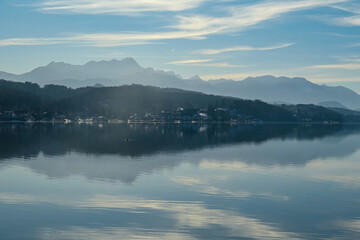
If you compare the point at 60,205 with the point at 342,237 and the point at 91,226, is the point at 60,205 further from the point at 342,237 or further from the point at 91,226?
the point at 342,237

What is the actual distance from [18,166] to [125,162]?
13.7 meters

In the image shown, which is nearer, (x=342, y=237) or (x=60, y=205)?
(x=342, y=237)

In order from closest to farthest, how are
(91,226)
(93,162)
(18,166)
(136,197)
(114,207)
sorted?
(91,226)
(114,207)
(136,197)
(18,166)
(93,162)

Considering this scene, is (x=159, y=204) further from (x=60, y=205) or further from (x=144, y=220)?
(x=60, y=205)

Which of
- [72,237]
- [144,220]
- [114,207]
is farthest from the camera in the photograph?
[114,207]

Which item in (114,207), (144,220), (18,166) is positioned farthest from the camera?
(18,166)

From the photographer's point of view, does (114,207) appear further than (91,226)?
Yes

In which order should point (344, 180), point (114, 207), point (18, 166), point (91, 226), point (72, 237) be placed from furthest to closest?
point (18, 166)
point (344, 180)
point (114, 207)
point (91, 226)
point (72, 237)

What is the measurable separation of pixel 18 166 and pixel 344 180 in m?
37.8

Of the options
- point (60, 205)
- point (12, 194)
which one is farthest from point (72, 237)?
point (12, 194)

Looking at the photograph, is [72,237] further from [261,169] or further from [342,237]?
[261,169]

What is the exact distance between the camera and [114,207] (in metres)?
30.3

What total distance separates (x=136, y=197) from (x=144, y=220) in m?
7.00

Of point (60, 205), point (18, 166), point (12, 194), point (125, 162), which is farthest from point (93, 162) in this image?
point (60, 205)
